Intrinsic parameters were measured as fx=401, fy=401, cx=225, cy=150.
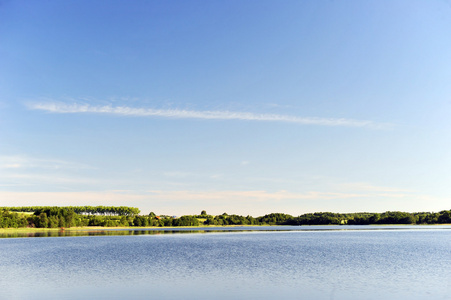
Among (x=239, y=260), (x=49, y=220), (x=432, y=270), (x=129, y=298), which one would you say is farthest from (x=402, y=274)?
(x=49, y=220)

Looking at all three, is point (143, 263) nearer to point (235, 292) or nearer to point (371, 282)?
point (235, 292)

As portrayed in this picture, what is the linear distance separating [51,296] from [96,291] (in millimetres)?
3379

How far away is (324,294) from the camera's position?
30.1 metres

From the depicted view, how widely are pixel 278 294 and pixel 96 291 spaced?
47.1 ft

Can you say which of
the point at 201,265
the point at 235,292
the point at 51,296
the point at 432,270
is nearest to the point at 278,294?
the point at 235,292

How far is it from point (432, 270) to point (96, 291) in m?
35.1

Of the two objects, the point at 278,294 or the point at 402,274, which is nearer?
the point at 278,294

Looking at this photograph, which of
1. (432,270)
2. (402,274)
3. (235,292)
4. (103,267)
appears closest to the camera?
(235,292)

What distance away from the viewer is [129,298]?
2911cm

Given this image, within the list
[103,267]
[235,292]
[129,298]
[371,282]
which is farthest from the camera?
[103,267]

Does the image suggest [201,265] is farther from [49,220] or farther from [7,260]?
[49,220]

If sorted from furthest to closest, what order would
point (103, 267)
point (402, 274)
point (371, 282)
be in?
point (103, 267) < point (402, 274) < point (371, 282)

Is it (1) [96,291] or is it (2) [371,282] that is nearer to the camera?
(1) [96,291]

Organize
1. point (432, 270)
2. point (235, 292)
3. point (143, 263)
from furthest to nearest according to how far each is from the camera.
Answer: point (143, 263)
point (432, 270)
point (235, 292)
